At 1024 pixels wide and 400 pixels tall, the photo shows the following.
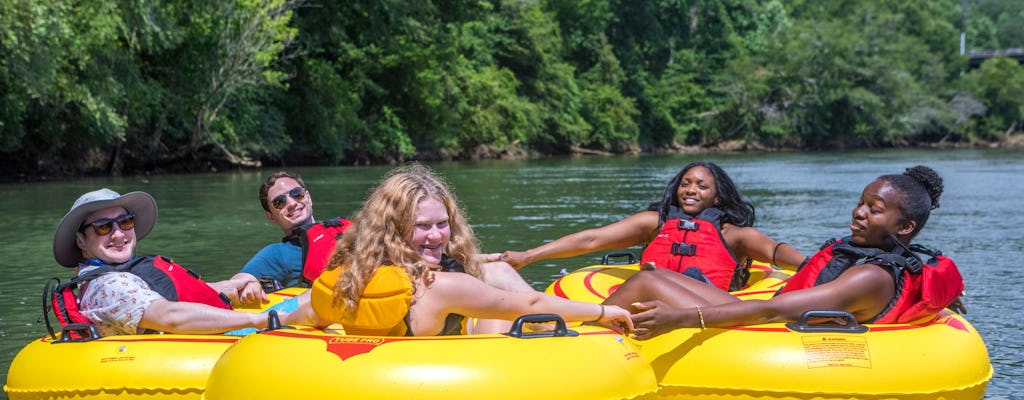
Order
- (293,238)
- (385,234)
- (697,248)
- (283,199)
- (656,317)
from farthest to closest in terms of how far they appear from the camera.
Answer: (293,238)
(283,199)
(697,248)
(656,317)
(385,234)

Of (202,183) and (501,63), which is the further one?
(501,63)

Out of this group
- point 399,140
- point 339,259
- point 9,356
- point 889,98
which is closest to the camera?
point 339,259

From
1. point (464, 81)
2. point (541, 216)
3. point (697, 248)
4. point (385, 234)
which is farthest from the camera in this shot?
point (464, 81)

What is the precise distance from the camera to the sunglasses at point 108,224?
458cm

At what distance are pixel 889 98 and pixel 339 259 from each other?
2022 inches

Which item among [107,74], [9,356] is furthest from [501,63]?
[9,356]

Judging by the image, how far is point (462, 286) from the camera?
151 inches

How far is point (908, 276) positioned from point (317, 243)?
9.54 ft

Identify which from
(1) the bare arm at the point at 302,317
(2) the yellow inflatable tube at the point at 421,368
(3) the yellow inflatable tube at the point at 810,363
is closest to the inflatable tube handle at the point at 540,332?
(2) the yellow inflatable tube at the point at 421,368

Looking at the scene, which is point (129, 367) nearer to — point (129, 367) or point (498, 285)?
point (129, 367)

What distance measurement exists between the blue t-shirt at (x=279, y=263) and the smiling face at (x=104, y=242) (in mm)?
1495

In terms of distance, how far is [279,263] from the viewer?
6.14 metres

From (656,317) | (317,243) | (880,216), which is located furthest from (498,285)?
(317,243)

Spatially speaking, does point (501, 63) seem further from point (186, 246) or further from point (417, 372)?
point (417, 372)
